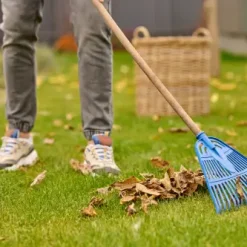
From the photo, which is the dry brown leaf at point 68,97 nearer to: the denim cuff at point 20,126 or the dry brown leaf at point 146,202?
the denim cuff at point 20,126

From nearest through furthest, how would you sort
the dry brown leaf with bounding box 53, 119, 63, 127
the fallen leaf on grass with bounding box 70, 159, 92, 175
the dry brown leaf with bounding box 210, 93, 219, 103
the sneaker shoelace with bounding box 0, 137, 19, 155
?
the fallen leaf on grass with bounding box 70, 159, 92, 175 → the sneaker shoelace with bounding box 0, 137, 19, 155 → the dry brown leaf with bounding box 53, 119, 63, 127 → the dry brown leaf with bounding box 210, 93, 219, 103

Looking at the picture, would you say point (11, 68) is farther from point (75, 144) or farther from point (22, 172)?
point (75, 144)

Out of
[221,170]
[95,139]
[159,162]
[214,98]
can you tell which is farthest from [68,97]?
[221,170]

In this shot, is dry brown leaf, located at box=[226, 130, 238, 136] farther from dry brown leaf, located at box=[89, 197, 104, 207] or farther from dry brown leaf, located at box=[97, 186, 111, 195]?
dry brown leaf, located at box=[89, 197, 104, 207]

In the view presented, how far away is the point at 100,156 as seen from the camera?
10.5 feet

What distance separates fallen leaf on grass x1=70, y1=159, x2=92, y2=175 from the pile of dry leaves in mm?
388

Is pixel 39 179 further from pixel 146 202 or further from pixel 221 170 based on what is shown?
pixel 221 170

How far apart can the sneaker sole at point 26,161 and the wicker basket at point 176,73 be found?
1881 mm

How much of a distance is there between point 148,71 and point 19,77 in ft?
2.74

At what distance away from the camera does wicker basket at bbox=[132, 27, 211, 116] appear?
5.41 metres

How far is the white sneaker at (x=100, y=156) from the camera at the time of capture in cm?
315

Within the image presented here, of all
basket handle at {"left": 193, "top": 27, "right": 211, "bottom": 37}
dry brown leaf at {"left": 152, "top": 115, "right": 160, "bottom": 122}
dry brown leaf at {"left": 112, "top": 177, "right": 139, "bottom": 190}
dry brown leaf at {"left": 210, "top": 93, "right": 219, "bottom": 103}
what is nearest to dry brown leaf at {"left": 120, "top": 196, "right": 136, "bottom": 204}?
dry brown leaf at {"left": 112, "top": 177, "right": 139, "bottom": 190}

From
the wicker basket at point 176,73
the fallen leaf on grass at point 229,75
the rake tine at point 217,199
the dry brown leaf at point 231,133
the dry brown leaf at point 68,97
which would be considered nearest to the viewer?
the rake tine at point 217,199

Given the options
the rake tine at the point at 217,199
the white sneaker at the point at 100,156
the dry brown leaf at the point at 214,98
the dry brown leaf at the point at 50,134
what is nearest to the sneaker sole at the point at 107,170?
the white sneaker at the point at 100,156
